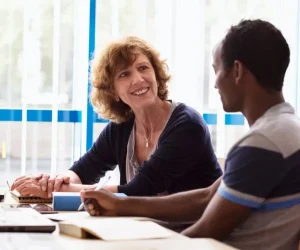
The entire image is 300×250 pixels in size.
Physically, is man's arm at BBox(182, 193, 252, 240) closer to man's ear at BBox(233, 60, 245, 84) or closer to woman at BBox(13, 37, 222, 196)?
man's ear at BBox(233, 60, 245, 84)

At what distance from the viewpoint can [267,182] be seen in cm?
161

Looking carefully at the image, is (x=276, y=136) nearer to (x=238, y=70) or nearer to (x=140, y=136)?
(x=238, y=70)

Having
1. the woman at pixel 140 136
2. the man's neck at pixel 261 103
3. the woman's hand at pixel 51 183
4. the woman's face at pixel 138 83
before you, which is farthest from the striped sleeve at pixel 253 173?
the woman's face at pixel 138 83

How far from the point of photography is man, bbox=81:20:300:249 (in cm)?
160

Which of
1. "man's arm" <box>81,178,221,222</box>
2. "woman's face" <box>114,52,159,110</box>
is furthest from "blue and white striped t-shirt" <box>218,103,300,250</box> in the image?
"woman's face" <box>114,52,159,110</box>

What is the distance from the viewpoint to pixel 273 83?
1742mm

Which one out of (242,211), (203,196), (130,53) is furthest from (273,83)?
(130,53)

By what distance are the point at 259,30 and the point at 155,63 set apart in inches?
48.0

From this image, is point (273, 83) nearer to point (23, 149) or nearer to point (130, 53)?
point (130, 53)

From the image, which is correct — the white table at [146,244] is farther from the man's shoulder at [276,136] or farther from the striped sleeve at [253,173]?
the man's shoulder at [276,136]

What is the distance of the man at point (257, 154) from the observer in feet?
5.26

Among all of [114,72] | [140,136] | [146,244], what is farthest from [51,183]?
[146,244]

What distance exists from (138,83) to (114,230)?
1.35m

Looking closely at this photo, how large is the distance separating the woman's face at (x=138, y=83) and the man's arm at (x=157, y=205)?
82 centimetres
